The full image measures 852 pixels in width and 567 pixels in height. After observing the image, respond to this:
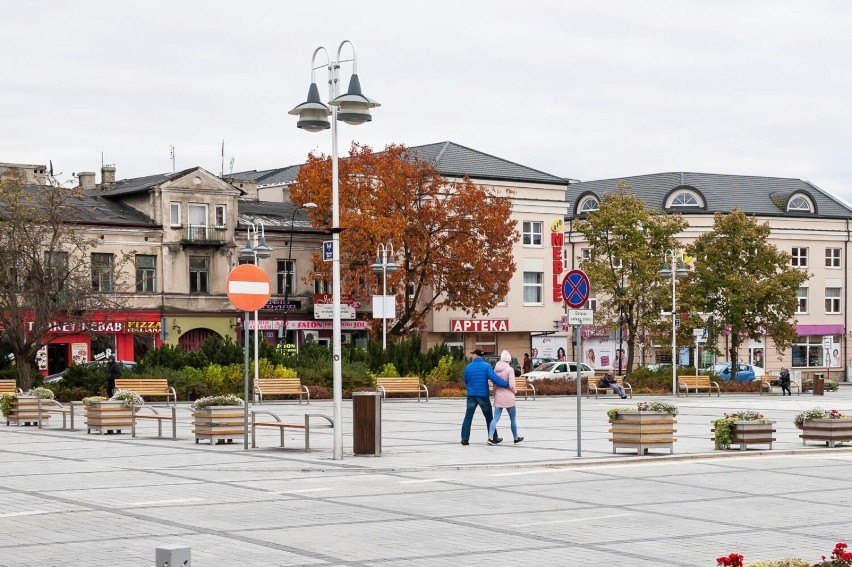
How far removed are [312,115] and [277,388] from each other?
26.0 meters

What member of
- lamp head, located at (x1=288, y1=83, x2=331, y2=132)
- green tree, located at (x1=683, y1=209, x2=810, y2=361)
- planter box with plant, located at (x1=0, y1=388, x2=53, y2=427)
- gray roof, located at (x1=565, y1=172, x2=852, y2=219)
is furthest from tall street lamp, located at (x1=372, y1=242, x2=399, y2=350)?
lamp head, located at (x1=288, y1=83, x2=331, y2=132)


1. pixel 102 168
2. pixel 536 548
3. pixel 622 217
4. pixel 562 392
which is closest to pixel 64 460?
pixel 536 548

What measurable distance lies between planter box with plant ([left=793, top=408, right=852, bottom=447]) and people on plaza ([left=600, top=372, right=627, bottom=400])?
1104 inches

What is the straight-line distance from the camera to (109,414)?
28078 millimetres

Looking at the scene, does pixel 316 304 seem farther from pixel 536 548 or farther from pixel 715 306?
pixel 536 548

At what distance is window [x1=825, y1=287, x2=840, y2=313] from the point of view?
291 feet

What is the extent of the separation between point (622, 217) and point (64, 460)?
45.6 m

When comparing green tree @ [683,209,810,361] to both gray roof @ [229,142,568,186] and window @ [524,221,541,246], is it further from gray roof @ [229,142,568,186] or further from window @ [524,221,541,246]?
gray roof @ [229,142,568,186]

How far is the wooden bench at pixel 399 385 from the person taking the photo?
4759 cm

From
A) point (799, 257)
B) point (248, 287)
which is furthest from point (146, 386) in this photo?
point (799, 257)

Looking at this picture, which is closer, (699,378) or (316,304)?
(699,378)

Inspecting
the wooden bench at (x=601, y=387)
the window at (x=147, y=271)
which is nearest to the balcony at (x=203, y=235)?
the window at (x=147, y=271)

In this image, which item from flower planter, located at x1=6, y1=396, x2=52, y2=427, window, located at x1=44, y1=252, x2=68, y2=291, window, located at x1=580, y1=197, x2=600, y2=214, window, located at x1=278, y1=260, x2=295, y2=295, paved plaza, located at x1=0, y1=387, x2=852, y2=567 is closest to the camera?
paved plaza, located at x1=0, y1=387, x2=852, y2=567

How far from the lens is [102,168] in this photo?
7350 centimetres
